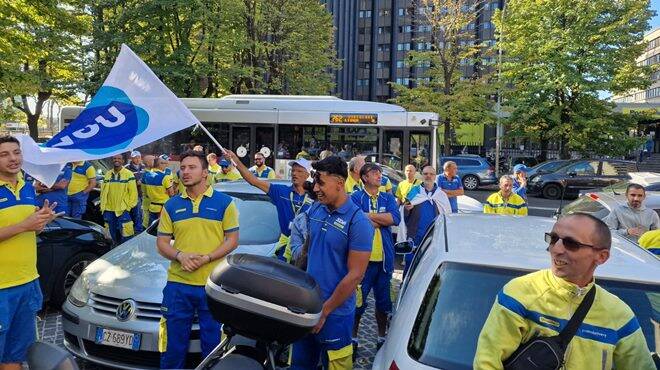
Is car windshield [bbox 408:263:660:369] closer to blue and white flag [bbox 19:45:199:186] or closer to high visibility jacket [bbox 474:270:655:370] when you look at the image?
high visibility jacket [bbox 474:270:655:370]

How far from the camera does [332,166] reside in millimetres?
3191

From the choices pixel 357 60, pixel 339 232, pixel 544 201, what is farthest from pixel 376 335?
pixel 357 60

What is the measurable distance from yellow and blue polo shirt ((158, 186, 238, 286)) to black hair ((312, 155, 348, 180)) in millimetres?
1085

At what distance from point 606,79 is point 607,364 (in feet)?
92.0

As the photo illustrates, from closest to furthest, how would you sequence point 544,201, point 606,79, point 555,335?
point 555,335
point 544,201
point 606,79

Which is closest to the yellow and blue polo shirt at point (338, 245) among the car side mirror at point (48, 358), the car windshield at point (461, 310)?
the car windshield at point (461, 310)

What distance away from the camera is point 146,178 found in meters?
8.66

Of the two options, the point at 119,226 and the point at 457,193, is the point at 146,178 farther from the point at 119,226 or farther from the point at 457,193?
the point at 457,193

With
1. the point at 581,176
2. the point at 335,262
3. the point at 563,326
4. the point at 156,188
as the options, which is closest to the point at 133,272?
the point at 335,262

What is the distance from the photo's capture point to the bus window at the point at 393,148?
1580 cm

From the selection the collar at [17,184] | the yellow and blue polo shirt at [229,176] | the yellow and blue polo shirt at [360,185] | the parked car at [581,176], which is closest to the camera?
the collar at [17,184]

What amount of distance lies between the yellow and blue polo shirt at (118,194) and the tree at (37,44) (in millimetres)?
6049

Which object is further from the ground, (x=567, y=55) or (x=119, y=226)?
(x=567, y=55)

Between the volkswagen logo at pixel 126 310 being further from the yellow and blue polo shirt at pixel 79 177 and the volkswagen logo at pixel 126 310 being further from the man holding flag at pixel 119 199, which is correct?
the yellow and blue polo shirt at pixel 79 177
